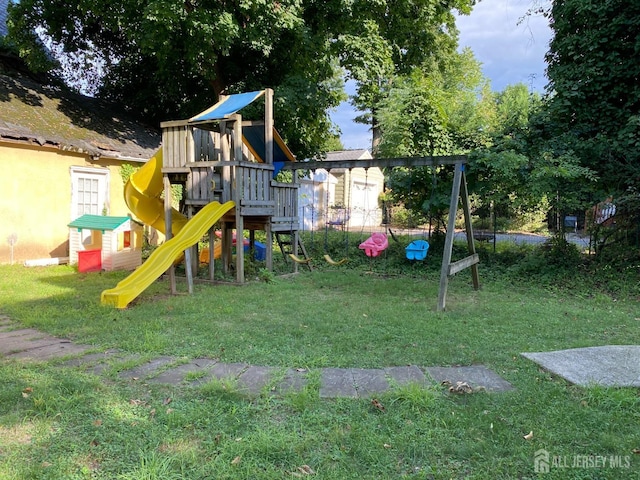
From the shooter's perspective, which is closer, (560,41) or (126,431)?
(126,431)

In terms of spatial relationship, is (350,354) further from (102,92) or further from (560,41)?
(102,92)

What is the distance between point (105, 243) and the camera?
924 cm

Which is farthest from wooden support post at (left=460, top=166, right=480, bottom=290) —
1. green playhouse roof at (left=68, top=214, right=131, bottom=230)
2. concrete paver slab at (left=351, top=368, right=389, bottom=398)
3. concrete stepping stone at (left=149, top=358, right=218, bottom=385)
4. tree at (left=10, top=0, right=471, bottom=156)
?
green playhouse roof at (left=68, top=214, right=131, bottom=230)

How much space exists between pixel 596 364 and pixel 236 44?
521 inches

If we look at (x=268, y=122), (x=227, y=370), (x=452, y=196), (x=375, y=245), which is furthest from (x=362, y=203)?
(x=227, y=370)

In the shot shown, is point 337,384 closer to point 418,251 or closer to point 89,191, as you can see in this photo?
point 418,251

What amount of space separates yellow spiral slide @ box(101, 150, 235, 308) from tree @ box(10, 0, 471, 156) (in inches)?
187

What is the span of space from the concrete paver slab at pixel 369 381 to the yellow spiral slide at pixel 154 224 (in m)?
3.72

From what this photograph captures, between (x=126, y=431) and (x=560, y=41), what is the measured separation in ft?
37.3

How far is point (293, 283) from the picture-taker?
822 centimetres

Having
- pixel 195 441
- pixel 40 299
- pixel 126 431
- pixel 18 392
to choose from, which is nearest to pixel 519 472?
pixel 195 441

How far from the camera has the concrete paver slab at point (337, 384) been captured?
3207 mm

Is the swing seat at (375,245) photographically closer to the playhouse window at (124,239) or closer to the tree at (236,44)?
the tree at (236,44)

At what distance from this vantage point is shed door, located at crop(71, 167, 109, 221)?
1096 centimetres
